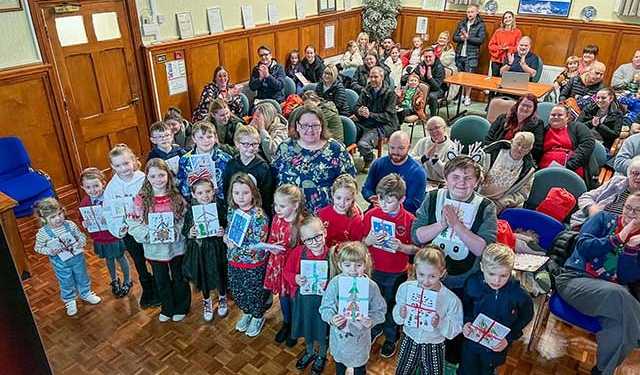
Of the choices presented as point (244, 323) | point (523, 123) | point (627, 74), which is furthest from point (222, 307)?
point (627, 74)

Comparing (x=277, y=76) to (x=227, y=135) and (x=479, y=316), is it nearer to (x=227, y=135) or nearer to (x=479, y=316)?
(x=227, y=135)

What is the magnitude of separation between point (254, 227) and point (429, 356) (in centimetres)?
131

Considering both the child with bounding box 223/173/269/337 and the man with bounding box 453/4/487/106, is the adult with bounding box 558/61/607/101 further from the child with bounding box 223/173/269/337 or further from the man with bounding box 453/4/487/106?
the child with bounding box 223/173/269/337

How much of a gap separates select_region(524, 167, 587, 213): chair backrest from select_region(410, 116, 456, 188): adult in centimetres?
76

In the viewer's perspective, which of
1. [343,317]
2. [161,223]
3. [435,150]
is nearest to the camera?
[343,317]

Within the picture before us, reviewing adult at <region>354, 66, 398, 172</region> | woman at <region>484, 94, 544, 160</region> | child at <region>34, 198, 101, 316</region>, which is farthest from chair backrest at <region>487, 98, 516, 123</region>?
child at <region>34, 198, 101, 316</region>

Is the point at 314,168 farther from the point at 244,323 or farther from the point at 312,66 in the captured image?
the point at 312,66

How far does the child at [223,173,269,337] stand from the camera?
3004 millimetres

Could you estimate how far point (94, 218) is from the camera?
3467 millimetres

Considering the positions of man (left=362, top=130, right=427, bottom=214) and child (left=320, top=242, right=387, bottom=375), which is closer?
child (left=320, top=242, right=387, bottom=375)

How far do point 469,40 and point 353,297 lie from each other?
746 cm

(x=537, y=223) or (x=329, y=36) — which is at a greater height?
(x=329, y=36)

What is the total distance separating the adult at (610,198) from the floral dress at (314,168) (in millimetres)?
1703

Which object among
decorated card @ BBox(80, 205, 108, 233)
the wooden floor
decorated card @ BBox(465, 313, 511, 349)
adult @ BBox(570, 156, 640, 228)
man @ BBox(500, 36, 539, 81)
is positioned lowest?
the wooden floor
